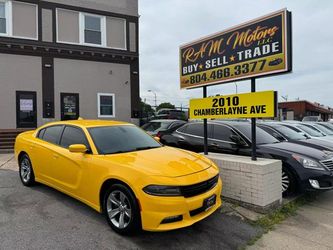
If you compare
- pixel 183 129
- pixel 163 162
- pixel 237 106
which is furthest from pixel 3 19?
pixel 163 162

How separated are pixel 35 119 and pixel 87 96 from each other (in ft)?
9.01

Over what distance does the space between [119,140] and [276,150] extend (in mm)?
3249

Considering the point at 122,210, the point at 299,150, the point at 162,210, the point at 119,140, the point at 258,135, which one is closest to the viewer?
the point at 162,210

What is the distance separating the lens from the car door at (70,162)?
4473mm

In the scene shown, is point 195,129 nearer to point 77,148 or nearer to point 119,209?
point 77,148

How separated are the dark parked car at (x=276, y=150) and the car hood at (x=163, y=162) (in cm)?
208

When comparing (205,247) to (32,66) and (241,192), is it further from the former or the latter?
(32,66)

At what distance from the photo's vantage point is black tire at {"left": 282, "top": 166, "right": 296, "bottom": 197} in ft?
Answer: 18.3

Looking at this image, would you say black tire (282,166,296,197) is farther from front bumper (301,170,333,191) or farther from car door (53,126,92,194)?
car door (53,126,92,194)

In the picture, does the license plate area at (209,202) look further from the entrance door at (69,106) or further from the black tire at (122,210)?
the entrance door at (69,106)

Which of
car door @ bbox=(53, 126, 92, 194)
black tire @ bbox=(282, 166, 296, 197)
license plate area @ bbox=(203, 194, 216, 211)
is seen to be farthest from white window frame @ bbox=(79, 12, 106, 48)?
license plate area @ bbox=(203, 194, 216, 211)

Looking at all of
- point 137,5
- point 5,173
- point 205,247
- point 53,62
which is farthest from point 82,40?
point 205,247

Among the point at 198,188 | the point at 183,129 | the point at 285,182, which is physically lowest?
the point at 285,182

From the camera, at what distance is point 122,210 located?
3836 mm
